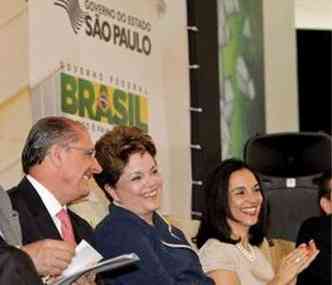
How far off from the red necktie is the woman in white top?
66 centimetres

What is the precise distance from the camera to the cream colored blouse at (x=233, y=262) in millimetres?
3686

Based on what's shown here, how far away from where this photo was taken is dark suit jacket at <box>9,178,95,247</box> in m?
3.05

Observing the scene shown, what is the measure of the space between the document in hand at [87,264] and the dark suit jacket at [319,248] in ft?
5.76

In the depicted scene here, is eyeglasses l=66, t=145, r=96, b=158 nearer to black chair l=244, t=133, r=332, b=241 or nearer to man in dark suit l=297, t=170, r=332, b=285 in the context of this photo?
man in dark suit l=297, t=170, r=332, b=285

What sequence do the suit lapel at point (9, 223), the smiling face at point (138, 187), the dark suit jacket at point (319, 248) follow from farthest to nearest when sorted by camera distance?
the dark suit jacket at point (319, 248)
the smiling face at point (138, 187)
the suit lapel at point (9, 223)

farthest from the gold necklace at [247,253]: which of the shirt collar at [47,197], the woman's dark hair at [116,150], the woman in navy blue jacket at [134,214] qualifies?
the shirt collar at [47,197]

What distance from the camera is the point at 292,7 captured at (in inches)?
290

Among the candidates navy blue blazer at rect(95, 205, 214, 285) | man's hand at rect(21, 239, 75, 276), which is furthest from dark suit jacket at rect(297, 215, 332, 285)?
man's hand at rect(21, 239, 75, 276)

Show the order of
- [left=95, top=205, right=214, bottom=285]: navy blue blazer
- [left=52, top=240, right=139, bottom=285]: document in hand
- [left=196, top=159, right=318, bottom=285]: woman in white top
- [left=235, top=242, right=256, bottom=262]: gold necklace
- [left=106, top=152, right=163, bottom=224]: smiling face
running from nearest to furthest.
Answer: [left=52, top=240, right=139, bottom=285]: document in hand → [left=95, top=205, right=214, bottom=285]: navy blue blazer → [left=106, top=152, right=163, bottom=224]: smiling face → [left=196, top=159, right=318, bottom=285]: woman in white top → [left=235, top=242, right=256, bottom=262]: gold necklace

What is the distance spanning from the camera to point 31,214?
3.10 metres

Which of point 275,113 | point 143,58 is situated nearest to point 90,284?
point 143,58

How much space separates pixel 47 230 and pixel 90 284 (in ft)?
0.93

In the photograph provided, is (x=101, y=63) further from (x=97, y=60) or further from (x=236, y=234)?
(x=236, y=234)

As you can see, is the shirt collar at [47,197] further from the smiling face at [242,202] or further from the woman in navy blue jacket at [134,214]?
the smiling face at [242,202]
